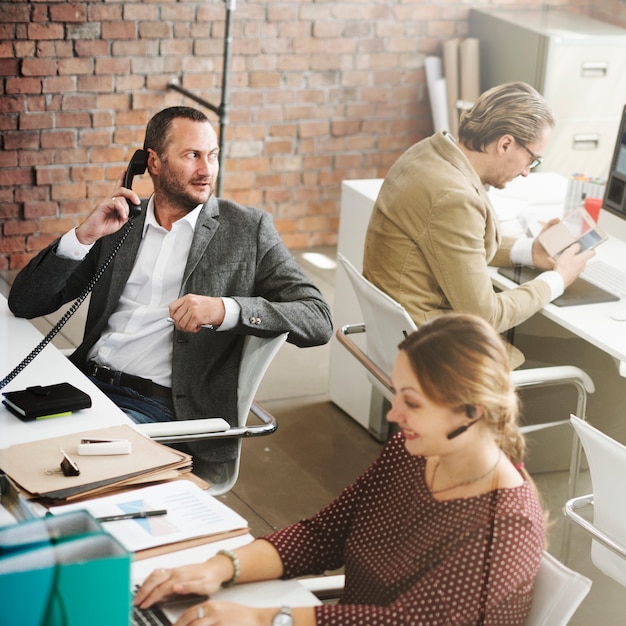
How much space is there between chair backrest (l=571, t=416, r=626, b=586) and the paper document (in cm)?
61

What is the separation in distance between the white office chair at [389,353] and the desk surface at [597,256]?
0.34 ft

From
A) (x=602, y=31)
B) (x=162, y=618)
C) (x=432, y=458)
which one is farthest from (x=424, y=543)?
(x=602, y=31)

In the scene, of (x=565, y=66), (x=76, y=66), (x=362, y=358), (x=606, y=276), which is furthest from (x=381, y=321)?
(x=565, y=66)

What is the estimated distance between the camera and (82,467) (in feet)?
5.42

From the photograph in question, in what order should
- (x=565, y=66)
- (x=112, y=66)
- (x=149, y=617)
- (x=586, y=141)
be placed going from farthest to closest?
(x=565, y=66) → (x=586, y=141) → (x=112, y=66) → (x=149, y=617)

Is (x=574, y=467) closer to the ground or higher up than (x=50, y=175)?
closer to the ground

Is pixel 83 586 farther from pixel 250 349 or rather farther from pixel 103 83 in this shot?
pixel 103 83

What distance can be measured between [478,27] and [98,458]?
150 inches

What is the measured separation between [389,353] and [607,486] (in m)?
0.70

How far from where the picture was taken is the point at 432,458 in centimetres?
143

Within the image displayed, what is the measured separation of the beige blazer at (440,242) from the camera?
7.81 ft

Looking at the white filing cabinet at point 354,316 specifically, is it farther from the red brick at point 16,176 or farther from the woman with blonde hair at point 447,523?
the woman with blonde hair at point 447,523

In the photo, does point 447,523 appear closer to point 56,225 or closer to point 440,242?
point 440,242

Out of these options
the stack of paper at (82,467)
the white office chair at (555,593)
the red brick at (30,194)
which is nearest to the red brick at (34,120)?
the red brick at (30,194)
